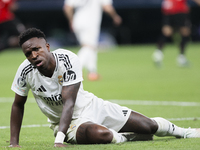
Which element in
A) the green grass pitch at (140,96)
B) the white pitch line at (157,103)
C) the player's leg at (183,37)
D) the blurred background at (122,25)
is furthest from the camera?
the blurred background at (122,25)

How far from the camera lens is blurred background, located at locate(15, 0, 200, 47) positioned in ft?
91.0

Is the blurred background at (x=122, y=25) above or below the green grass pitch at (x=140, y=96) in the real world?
above

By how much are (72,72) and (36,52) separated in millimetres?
422

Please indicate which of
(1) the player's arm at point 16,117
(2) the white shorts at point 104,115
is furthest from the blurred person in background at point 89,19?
(1) the player's arm at point 16,117

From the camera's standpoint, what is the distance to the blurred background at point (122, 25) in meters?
27.8

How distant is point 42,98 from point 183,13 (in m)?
11.2

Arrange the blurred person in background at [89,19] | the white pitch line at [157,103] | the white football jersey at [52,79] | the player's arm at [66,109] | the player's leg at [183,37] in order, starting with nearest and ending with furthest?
the player's arm at [66,109], the white football jersey at [52,79], the white pitch line at [157,103], the blurred person in background at [89,19], the player's leg at [183,37]

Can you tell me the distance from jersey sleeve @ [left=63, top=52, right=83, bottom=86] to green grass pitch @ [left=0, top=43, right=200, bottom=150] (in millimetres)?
643

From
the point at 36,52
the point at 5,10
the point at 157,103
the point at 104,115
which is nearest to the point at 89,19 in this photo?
the point at 5,10

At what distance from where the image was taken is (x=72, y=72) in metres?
4.29

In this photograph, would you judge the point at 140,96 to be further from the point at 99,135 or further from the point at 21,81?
the point at 21,81

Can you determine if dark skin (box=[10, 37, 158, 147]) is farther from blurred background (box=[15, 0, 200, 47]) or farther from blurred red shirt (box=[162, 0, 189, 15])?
blurred background (box=[15, 0, 200, 47])

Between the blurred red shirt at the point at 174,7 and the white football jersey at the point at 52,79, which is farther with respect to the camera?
the blurred red shirt at the point at 174,7

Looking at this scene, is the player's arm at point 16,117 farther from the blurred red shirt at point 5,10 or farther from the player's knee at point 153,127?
the blurred red shirt at point 5,10
